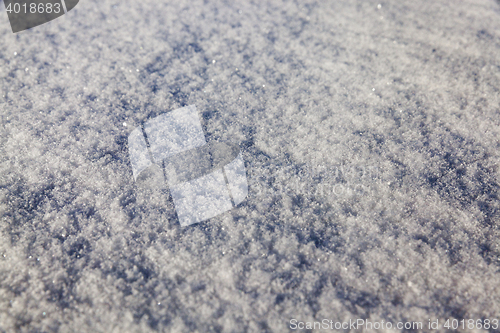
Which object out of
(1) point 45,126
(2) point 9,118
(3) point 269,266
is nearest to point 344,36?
(3) point 269,266

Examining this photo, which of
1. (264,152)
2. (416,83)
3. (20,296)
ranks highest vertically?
(416,83)

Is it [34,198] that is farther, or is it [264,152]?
[264,152]

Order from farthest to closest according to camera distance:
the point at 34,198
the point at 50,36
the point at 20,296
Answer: the point at 50,36 → the point at 34,198 → the point at 20,296

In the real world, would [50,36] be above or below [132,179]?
above

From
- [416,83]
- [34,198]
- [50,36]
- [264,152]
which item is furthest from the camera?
[50,36]

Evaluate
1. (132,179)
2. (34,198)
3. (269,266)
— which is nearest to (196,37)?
(132,179)

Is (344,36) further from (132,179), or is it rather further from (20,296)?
(20,296)
